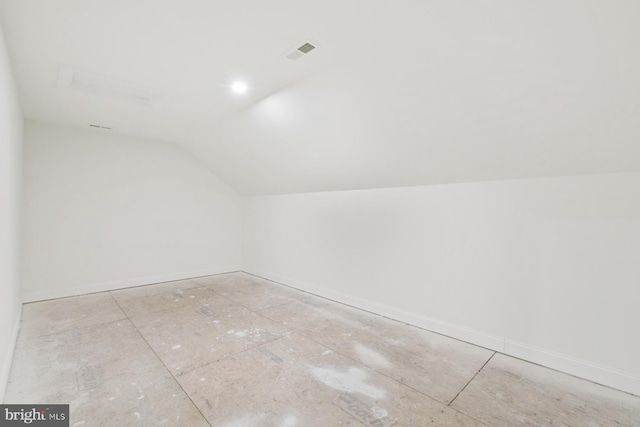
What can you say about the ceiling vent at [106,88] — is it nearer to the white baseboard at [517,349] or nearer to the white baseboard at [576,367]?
the white baseboard at [517,349]

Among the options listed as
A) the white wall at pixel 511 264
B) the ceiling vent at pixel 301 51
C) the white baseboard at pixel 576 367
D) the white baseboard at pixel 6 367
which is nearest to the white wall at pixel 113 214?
the white baseboard at pixel 6 367

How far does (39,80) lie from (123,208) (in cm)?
234

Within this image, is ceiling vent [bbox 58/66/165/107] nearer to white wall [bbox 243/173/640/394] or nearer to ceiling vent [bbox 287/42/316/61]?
ceiling vent [bbox 287/42/316/61]

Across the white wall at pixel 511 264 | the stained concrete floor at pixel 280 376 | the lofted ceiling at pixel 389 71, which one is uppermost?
the lofted ceiling at pixel 389 71

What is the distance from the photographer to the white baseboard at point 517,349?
212 centimetres

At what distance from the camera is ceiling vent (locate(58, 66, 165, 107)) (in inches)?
105

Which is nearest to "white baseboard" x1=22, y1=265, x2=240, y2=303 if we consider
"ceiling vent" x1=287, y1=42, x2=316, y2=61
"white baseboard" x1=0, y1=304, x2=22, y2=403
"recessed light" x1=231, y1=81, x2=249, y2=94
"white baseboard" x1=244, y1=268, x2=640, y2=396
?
"white baseboard" x1=0, y1=304, x2=22, y2=403

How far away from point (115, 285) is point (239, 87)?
3874 mm

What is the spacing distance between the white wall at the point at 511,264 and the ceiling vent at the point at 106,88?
2652mm

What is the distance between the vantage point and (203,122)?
3938 millimetres

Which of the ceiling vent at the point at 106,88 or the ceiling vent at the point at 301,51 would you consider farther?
the ceiling vent at the point at 106,88

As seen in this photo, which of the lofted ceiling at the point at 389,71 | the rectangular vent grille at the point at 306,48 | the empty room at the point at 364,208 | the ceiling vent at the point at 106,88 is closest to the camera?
the lofted ceiling at the point at 389,71

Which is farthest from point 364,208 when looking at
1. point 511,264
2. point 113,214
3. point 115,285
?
point 115,285

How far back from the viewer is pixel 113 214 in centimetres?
462
